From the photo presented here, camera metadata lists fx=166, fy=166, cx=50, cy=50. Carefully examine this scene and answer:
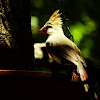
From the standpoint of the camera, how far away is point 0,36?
1.63 metres

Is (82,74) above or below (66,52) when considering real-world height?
below

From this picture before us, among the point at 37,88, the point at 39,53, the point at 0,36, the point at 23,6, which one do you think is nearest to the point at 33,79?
the point at 37,88

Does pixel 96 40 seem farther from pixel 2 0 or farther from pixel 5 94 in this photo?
pixel 5 94

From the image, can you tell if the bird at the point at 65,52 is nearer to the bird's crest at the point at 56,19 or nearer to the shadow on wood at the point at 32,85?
the bird's crest at the point at 56,19

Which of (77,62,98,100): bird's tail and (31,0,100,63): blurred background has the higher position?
(31,0,100,63): blurred background

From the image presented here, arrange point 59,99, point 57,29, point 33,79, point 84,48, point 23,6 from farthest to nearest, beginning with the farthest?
point 84,48, point 57,29, point 23,6, point 59,99, point 33,79

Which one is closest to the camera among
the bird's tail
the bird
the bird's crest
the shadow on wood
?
the shadow on wood

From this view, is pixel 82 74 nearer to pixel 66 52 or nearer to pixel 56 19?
pixel 66 52

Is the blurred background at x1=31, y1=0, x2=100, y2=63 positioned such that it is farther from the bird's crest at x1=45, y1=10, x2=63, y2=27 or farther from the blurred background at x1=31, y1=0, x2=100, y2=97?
the bird's crest at x1=45, y1=10, x2=63, y2=27

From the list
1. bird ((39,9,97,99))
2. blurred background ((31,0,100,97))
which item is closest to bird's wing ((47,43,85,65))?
bird ((39,9,97,99))

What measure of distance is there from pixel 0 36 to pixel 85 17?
1803 millimetres

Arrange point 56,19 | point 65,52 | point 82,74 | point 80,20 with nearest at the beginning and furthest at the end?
1. point 82,74
2. point 65,52
3. point 56,19
4. point 80,20

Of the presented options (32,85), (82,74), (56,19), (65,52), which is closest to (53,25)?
(56,19)

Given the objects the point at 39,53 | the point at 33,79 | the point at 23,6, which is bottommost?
the point at 39,53
